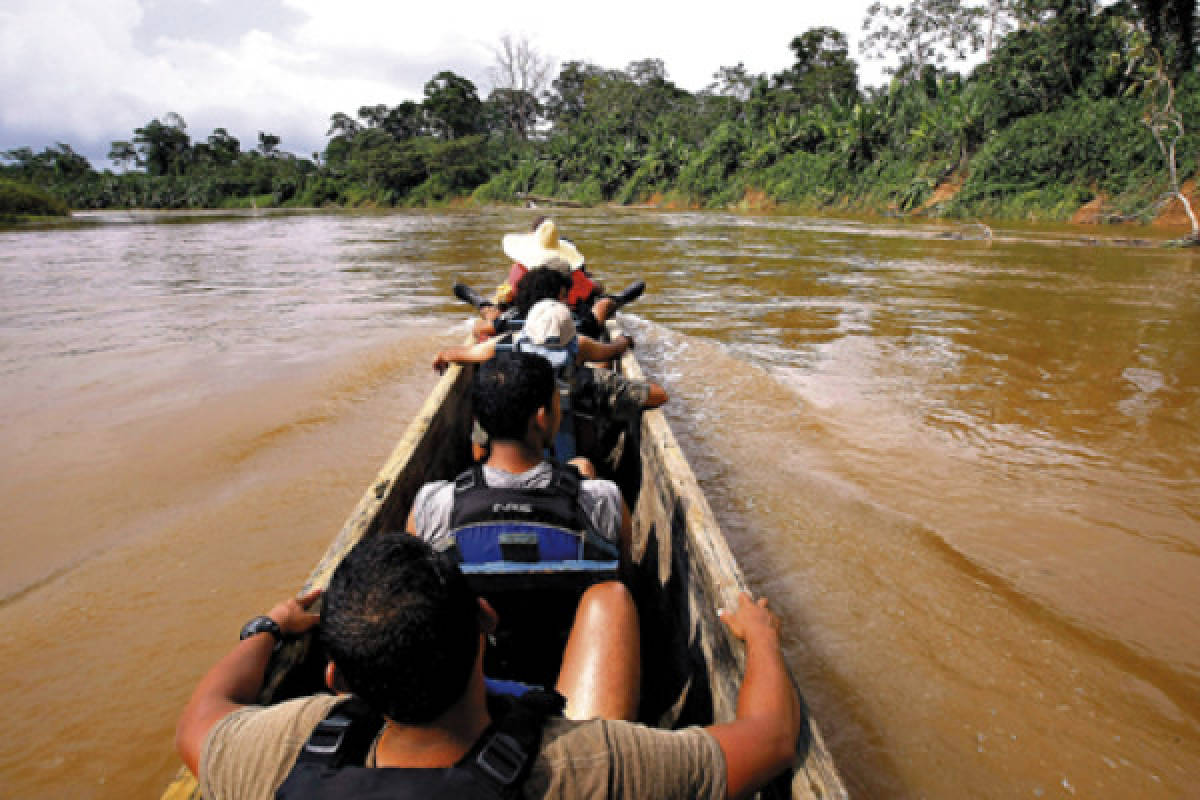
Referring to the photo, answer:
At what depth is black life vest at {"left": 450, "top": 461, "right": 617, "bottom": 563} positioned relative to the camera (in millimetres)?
1409

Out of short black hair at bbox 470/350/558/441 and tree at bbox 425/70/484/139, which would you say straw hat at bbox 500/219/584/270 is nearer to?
short black hair at bbox 470/350/558/441

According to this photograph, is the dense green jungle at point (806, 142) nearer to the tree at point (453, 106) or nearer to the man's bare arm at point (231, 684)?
the tree at point (453, 106)

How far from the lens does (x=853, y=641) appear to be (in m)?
2.21

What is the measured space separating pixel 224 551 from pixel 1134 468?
4.38 metres

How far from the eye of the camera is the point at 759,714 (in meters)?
1.10

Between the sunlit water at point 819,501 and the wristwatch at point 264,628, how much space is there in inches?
31.6

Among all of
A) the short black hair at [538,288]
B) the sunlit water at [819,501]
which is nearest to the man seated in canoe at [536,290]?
the short black hair at [538,288]

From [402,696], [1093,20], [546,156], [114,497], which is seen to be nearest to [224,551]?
[114,497]

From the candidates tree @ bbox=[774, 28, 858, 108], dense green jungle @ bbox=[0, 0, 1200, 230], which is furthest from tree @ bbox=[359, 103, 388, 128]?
tree @ bbox=[774, 28, 858, 108]

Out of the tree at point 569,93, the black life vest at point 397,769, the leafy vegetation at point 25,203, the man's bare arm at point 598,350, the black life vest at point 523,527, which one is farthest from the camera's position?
the tree at point 569,93

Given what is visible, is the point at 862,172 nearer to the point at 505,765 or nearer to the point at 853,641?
the point at 853,641

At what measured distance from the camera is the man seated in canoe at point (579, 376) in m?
2.47

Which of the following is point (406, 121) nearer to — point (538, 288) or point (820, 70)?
point (820, 70)

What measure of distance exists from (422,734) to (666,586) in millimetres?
1241
